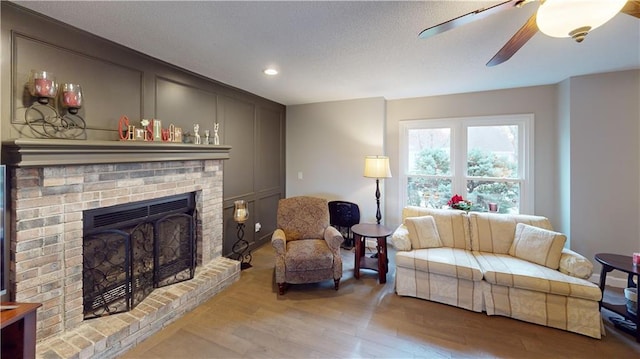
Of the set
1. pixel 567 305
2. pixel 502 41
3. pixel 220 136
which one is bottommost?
pixel 567 305

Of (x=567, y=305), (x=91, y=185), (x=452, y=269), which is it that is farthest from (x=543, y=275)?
(x=91, y=185)

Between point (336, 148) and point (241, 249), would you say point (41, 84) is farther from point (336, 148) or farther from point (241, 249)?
point (336, 148)

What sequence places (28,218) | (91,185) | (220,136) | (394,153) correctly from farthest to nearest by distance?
(394,153), (220,136), (91,185), (28,218)

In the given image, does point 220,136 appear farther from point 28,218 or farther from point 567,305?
point 567,305

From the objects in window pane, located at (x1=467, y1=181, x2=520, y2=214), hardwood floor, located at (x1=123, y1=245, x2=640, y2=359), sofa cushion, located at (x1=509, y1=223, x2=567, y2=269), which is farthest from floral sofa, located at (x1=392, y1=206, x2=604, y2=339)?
window pane, located at (x1=467, y1=181, x2=520, y2=214)

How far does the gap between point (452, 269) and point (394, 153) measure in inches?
87.3

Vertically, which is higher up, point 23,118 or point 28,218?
point 23,118

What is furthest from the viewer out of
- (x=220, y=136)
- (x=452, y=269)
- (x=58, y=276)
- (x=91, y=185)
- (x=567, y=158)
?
(x=220, y=136)

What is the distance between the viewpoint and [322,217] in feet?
11.0

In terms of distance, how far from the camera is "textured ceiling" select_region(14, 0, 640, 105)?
172 cm

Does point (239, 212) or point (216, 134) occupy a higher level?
point (216, 134)

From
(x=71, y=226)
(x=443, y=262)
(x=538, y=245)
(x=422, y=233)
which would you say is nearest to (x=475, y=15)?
(x=443, y=262)

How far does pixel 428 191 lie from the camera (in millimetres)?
4199

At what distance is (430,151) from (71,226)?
4229mm
